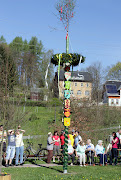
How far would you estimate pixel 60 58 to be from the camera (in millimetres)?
11203

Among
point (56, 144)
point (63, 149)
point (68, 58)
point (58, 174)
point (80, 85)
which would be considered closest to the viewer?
point (58, 174)

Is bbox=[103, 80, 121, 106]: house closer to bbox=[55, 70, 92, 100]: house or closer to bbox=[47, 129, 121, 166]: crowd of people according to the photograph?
bbox=[55, 70, 92, 100]: house

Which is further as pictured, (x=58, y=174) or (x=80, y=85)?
(x=80, y=85)

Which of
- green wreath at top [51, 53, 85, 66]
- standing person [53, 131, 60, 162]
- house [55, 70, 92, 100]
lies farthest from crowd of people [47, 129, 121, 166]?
house [55, 70, 92, 100]

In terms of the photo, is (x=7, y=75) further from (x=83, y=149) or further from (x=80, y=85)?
(x=80, y=85)

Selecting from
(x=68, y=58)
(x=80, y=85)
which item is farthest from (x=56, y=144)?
(x=80, y=85)

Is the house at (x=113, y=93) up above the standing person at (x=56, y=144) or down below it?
above

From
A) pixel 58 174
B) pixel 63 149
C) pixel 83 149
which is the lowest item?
pixel 58 174

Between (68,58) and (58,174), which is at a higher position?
(68,58)

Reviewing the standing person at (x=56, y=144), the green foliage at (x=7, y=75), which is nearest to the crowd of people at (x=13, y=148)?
the standing person at (x=56, y=144)

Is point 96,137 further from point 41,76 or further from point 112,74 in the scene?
point 112,74

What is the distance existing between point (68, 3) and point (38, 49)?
60.6 metres

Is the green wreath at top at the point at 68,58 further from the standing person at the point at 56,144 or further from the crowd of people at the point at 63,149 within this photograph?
the standing person at the point at 56,144

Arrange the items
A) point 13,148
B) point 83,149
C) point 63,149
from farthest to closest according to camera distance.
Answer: point 83,149
point 13,148
point 63,149
